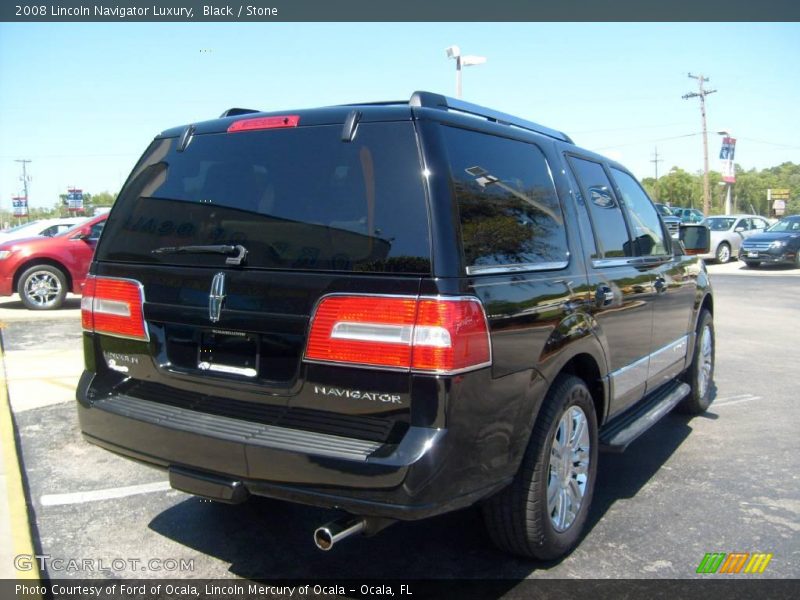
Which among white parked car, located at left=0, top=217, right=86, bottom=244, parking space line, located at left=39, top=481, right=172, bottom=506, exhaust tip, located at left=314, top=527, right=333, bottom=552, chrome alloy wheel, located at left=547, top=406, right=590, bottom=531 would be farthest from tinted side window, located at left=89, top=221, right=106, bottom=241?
exhaust tip, located at left=314, top=527, right=333, bottom=552

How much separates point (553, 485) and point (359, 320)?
52.9 inches

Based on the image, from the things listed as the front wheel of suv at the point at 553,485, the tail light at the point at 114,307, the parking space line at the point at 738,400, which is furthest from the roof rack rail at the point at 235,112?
the parking space line at the point at 738,400

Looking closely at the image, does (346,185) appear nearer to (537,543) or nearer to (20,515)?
(537,543)

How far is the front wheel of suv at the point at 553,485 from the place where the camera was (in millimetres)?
3045

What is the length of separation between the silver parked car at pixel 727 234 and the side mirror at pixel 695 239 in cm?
1989

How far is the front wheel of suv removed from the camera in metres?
3.04

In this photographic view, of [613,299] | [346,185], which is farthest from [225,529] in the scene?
[613,299]

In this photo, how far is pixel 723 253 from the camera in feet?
81.5

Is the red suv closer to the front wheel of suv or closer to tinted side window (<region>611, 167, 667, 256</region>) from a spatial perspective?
tinted side window (<region>611, 167, 667, 256</region>)

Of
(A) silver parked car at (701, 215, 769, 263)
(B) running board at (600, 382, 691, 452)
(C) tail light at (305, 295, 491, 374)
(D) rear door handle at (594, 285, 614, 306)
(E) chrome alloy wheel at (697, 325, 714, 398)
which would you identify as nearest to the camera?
(C) tail light at (305, 295, 491, 374)

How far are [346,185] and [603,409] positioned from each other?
1985 mm

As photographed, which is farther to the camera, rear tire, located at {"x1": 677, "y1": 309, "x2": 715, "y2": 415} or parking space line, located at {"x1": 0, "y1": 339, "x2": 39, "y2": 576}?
rear tire, located at {"x1": 677, "y1": 309, "x2": 715, "y2": 415}

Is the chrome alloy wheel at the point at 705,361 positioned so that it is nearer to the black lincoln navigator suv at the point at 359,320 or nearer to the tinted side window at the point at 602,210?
the tinted side window at the point at 602,210

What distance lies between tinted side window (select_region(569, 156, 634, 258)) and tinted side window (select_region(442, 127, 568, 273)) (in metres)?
0.47
